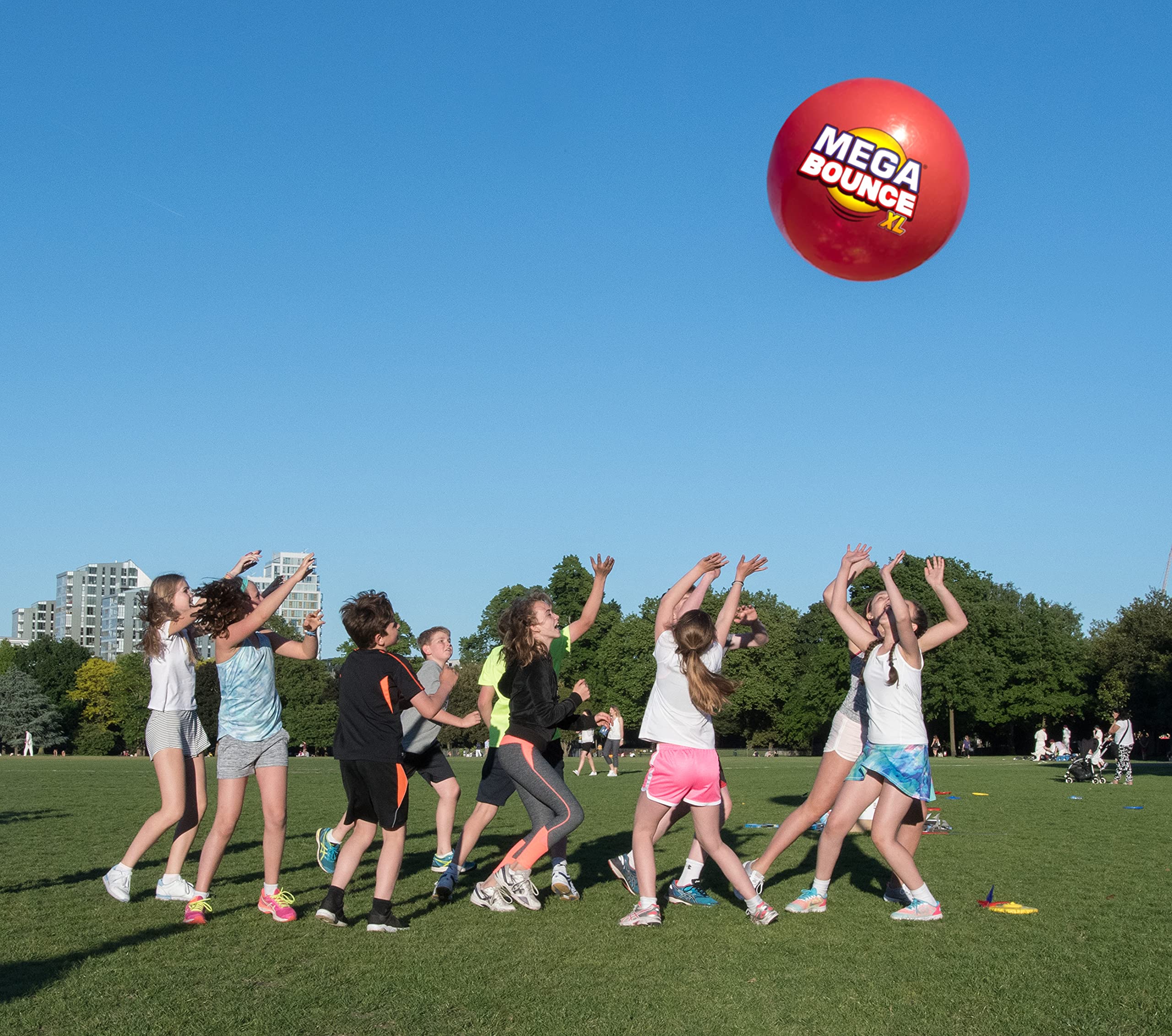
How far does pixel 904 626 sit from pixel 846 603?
867 mm

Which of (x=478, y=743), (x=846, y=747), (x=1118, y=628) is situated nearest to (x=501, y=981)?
(x=846, y=747)

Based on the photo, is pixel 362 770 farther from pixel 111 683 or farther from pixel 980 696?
pixel 111 683

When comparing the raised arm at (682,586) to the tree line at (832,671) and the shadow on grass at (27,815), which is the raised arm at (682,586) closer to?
the shadow on grass at (27,815)

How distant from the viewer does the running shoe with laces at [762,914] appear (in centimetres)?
731

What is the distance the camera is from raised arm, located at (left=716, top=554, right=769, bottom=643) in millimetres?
7754

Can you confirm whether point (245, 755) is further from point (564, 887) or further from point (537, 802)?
point (564, 887)

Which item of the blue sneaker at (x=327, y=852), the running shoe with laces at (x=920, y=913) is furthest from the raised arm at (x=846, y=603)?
the blue sneaker at (x=327, y=852)

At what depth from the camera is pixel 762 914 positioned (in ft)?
24.1

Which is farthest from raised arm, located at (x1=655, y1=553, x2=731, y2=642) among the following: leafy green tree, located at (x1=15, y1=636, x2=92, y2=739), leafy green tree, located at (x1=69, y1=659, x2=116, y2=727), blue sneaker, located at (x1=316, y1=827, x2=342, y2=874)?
leafy green tree, located at (x1=15, y1=636, x2=92, y2=739)

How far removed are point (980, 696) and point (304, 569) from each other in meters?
62.6

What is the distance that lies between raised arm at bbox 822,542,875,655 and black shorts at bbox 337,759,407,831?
10.9ft

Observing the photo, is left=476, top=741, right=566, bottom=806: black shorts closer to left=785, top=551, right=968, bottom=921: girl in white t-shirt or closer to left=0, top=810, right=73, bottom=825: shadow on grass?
left=785, top=551, right=968, bottom=921: girl in white t-shirt

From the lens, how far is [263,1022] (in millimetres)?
4906

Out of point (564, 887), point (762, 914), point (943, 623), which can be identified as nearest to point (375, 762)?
point (564, 887)
